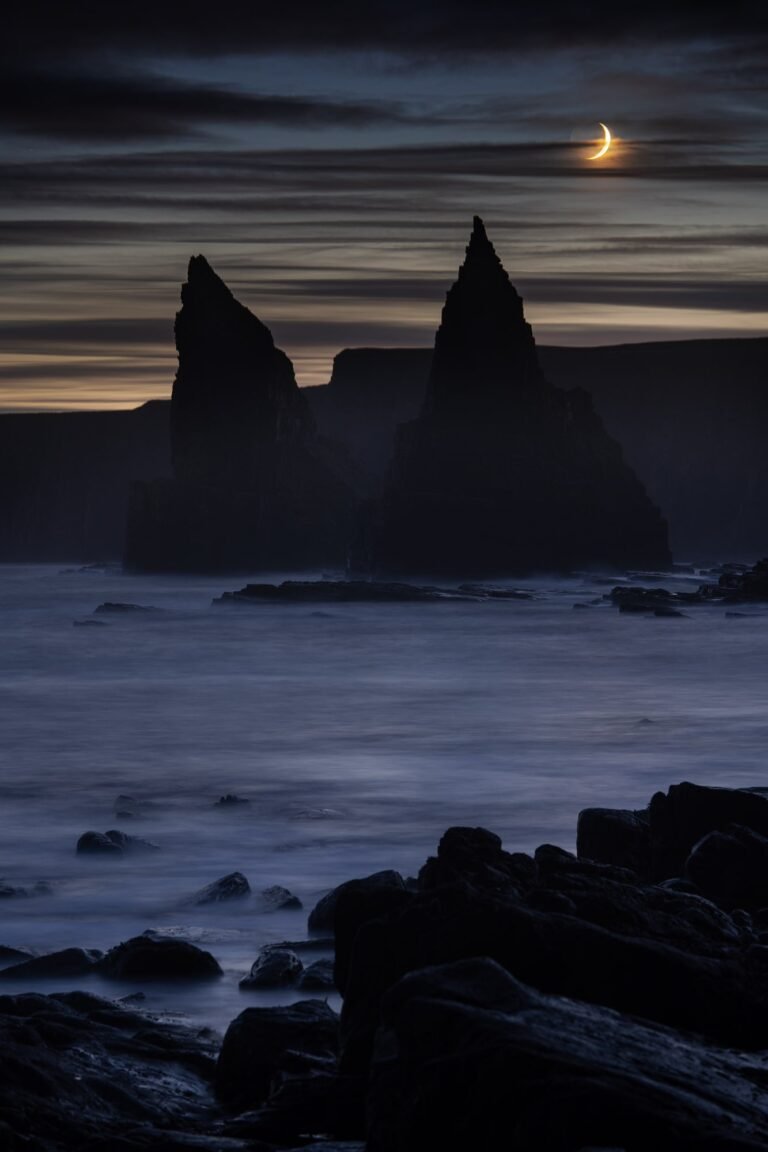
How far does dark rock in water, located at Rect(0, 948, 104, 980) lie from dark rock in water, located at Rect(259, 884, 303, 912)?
9.18 feet

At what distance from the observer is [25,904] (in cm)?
1681

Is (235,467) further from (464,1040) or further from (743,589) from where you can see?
(464,1040)

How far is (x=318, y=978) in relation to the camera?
12570mm

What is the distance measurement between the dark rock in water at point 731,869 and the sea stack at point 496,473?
374 feet

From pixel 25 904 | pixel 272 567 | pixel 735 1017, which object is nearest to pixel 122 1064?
pixel 735 1017

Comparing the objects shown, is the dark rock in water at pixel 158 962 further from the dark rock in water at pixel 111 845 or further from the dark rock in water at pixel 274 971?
the dark rock in water at pixel 111 845

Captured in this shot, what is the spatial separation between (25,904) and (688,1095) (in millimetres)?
10422

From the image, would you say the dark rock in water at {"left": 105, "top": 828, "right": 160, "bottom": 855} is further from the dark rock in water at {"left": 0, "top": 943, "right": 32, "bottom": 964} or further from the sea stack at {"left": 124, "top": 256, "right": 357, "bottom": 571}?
the sea stack at {"left": 124, "top": 256, "right": 357, "bottom": 571}

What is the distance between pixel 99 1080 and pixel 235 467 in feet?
497

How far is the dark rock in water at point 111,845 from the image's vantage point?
1950 cm

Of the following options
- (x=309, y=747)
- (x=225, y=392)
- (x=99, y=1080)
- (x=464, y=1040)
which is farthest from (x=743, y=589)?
(x=225, y=392)

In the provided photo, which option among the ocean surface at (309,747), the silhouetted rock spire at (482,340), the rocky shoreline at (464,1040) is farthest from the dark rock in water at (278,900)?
the silhouetted rock spire at (482,340)

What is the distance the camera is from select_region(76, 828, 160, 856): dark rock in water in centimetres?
1950

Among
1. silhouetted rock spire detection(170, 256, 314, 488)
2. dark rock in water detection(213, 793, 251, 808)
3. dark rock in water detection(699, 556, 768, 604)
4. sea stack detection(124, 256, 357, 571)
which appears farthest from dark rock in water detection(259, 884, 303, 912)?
silhouetted rock spire detection(170, 256, 314, 488)
